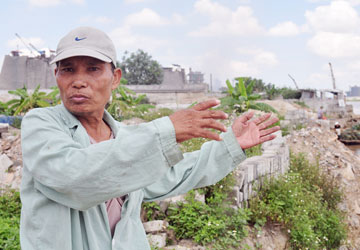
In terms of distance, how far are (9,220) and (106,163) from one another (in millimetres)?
3298

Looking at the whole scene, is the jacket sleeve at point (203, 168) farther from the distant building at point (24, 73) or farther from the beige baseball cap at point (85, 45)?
the distant building at point (24, 73)

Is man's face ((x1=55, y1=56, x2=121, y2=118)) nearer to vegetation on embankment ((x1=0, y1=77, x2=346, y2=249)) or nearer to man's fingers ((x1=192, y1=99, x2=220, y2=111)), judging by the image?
man's fingers ((x1=192, y1=99, x2=220, y2=111))

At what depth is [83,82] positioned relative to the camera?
1.12 m

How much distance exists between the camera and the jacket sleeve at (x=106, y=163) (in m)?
0.85

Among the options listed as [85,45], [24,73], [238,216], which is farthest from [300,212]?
[24,73]

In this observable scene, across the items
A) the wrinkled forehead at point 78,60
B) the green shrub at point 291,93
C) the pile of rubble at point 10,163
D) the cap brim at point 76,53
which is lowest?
the pile of rubble at point 10,163

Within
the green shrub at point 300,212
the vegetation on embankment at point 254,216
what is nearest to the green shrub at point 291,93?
the green shrub at point 300,212

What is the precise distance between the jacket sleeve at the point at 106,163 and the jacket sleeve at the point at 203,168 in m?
0.44

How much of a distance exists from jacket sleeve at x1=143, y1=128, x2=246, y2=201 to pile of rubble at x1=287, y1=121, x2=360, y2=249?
5.45 meters

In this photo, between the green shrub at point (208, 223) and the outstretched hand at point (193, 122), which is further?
the green shrub at point (208, 223)

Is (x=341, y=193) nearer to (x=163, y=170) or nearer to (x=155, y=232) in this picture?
(x=155, y=232)

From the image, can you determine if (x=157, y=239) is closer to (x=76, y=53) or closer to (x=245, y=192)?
(x=245, y=192)

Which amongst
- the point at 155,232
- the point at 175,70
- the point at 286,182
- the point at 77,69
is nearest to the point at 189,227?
the point at 155,232

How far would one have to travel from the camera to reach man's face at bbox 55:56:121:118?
112 centimetres
